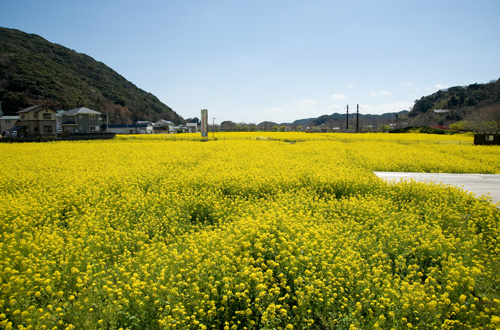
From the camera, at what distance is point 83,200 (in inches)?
315

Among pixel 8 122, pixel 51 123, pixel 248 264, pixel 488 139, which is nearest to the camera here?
pixel 248 264

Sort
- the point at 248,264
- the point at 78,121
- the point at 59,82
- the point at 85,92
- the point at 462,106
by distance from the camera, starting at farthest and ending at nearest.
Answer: the point at 462,106, the point at 85,92, the point at 59,82, the point at 78,121, the point at 248,264

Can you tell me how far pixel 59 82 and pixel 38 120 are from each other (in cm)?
3397

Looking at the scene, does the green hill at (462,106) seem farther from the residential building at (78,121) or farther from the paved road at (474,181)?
the residential building at (78,121)

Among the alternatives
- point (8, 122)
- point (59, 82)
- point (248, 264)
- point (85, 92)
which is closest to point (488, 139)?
point (248, 264)

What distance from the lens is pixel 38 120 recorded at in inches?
1752

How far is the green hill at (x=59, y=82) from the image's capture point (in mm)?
63656

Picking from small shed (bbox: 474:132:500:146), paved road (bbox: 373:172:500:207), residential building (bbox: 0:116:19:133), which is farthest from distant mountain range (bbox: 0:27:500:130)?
paved road (bbox: 373:172:500:207)

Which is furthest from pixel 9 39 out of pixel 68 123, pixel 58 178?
pixel 58 178

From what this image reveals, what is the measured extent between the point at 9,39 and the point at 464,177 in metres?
118

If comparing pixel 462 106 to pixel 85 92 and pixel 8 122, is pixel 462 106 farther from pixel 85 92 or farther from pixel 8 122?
pixel 8 122

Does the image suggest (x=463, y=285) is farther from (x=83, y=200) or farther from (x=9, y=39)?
(x=9, y=39)

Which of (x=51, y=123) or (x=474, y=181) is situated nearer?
(x=474, y=181)

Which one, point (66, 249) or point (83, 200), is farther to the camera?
point (83, 200)
